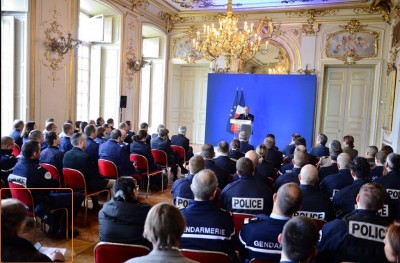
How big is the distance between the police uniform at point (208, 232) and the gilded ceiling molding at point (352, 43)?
8.37 m

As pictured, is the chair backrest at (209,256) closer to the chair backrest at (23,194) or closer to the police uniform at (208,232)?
the police uniform at (208,232)

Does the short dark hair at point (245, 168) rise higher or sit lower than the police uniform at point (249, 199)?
higher

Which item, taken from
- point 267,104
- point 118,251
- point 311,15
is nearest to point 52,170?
point 118,251

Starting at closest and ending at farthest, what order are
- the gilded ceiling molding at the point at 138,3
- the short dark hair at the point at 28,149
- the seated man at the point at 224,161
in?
the short dark hair at the point at 28,149, the seated man at the point at 224,161, the gilded ceiling molding at the point at 138,3

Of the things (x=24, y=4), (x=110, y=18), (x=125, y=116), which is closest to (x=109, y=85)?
(x=125, y=116)

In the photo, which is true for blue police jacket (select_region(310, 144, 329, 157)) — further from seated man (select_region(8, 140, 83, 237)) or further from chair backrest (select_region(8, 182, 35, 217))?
chair backrest (select_region(8, 182, 35, 217))

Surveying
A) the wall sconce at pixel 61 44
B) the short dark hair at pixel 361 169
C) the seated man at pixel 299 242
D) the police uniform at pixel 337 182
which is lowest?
the police uniform at pixel 337 182

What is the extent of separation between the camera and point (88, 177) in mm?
4039

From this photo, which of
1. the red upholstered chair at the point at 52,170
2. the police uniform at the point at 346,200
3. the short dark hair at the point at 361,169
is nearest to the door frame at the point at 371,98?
the short dark hair at the point at 361,169

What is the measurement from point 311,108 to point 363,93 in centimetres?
149

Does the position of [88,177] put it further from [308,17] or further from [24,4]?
[308,17]

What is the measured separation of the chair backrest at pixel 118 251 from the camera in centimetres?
199

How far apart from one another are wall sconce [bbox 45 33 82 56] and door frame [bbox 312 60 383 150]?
647 cm

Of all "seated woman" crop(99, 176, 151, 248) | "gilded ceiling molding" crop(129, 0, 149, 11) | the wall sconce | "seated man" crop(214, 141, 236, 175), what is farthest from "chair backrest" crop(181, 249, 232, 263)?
"gilded ceiling molding" crop(129, 0, 149, 11)
